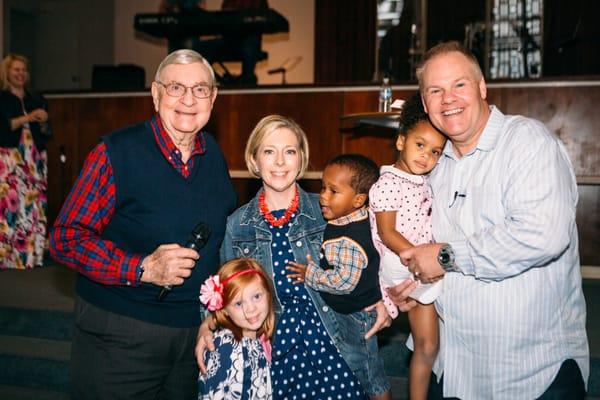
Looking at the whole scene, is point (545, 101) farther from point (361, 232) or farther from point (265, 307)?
point (265, 307)

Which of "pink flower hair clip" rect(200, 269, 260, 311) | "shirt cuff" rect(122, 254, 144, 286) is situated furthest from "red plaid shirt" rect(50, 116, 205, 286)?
"pink flower hair clip" rect(200, 269, 260, 311)

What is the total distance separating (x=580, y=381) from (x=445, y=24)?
26.8 ft

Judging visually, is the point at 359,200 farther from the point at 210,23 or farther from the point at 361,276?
the point at 210,23

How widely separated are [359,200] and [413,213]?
196mm

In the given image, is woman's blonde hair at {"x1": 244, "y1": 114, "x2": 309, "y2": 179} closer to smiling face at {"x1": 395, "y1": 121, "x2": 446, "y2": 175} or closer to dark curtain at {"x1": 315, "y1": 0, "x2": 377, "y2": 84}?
smiling face at {"x1": 395, "y1": 121, "x2": 446, "y2": 175}

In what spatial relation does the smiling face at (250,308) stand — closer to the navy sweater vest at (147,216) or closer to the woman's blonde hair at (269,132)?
the navy sweater vest at (147,216)

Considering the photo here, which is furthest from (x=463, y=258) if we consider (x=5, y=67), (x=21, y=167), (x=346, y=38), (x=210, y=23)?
(x=346, y=38)

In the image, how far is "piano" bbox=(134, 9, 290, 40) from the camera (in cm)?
679

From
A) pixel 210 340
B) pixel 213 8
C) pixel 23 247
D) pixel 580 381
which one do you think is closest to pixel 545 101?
pixel 580 381

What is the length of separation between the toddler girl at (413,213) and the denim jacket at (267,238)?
22 cm

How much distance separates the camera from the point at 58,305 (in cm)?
379

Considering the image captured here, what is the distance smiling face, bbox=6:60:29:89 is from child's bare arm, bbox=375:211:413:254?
3871mm

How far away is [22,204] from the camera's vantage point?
4.85 meters

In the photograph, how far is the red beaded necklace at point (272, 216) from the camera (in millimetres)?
2041
